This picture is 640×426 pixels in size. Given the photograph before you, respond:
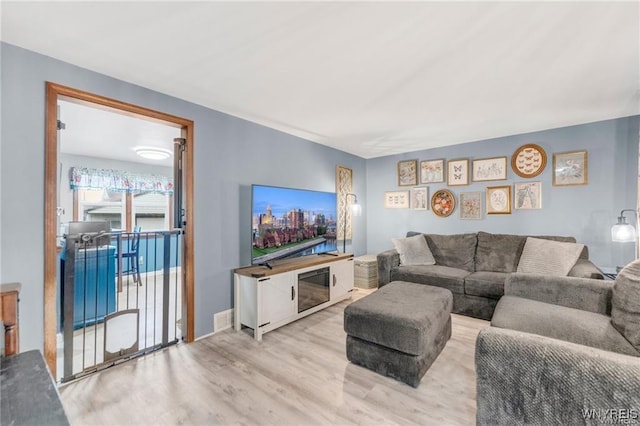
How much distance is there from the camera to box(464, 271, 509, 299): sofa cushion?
2.90 m

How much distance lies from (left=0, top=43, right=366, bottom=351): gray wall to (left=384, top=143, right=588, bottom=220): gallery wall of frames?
925mm

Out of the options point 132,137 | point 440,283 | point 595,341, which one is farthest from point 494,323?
point 132,137

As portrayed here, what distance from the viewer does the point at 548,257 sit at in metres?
2.90

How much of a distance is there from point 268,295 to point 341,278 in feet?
3.86

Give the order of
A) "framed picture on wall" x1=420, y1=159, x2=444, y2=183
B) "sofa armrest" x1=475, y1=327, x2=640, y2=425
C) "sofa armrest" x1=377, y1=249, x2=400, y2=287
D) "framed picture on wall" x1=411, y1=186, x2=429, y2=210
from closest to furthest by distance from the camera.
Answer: "sofa armrest" x1=475, y1=327, x2=640, y2=425 < "sofa armrest" x1=377, y1=249, x2=400, y2=287 < "framed picture on wall" x1=420, y1=159, x2=444, y2=183 < "framed picture on wall" x1=411, y1=186, x2=429, y2=210

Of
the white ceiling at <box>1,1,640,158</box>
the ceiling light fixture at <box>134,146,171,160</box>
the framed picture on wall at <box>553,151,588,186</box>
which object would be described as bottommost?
the framed picture on wall at <box>553,151,588,186</box>

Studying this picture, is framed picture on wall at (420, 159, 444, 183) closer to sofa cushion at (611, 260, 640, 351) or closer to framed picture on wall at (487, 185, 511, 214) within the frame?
framed picture on wall at (487, 185, 511, 214)

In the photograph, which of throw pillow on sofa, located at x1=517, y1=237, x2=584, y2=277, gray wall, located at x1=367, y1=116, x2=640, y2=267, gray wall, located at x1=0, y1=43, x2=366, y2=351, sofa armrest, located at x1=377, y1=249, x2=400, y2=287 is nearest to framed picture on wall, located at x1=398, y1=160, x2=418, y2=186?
gray wall, located at x1=367, y1=116, x2=640, y2=267

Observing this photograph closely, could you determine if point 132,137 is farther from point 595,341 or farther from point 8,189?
point 595,341

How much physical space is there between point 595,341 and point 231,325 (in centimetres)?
278

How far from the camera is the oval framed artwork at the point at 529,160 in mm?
3498

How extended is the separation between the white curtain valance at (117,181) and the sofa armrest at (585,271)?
21.6ft

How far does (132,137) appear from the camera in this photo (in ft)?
12.4

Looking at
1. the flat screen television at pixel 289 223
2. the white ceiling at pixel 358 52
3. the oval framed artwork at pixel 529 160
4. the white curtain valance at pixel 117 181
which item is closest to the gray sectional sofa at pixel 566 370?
the white ceiling at pixel 358 52
